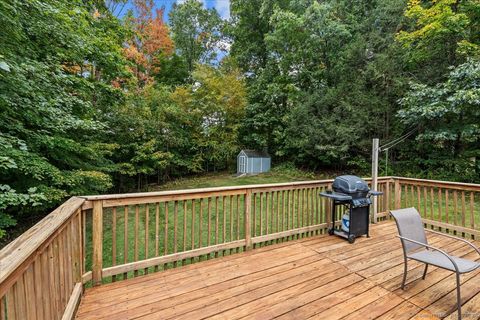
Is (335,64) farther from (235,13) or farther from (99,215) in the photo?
(99,215)

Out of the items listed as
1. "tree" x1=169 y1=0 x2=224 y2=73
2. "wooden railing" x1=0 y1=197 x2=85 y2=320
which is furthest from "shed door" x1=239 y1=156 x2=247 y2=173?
"wooden railing" x1=0 y1=197 x2=85 y2=320

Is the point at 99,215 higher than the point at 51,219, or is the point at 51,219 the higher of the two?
the point at 51,219

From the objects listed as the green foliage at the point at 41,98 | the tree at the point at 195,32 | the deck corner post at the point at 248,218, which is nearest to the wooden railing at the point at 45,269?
the green foliage at the point at 41,98

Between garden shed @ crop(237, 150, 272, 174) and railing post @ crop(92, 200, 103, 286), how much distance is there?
10363 mm

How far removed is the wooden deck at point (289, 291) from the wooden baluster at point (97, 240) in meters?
0.14

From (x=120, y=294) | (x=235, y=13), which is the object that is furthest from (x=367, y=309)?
(x=235, y=13)

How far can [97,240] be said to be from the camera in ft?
8.23

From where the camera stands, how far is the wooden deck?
2.10 m

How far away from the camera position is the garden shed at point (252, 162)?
41.8 feet

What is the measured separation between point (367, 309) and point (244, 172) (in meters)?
10.7

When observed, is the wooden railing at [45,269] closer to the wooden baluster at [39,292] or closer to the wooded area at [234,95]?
the wooden baluster at [39,292]

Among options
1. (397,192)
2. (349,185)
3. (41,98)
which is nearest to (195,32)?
(41,98)

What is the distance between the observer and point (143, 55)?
13.6 metres

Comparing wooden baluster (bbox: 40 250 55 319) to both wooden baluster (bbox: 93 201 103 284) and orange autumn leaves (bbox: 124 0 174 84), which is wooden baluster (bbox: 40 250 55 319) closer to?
wooden baluster (bbox: 93 201 103 284)
